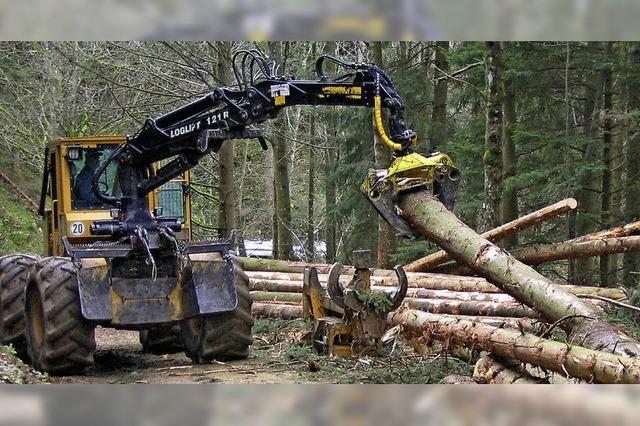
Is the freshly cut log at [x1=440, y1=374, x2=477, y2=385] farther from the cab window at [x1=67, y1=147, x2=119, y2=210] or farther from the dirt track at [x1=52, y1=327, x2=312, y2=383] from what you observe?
the cab window at [x1=67, y1=147, x2=119, y2=210]

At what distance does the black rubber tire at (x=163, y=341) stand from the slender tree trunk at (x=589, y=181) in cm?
724

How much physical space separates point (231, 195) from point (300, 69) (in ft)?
24.7

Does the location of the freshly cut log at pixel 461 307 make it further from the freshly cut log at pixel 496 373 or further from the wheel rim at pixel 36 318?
the wheel rim at pixel 36 318

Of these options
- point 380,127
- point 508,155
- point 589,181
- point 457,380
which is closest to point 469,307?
point 457,380

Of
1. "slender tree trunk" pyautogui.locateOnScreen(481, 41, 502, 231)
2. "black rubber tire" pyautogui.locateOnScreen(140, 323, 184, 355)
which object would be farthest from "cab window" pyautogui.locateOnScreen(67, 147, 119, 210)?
"slender tree trunk" pyautogui.locateOnScreen(481, 41, 502, 231)

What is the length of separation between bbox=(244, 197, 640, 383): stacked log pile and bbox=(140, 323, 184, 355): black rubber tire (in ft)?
6.26

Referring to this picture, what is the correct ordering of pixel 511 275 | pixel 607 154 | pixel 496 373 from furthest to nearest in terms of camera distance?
pixel 607 154 < pixel 511 275 < pixel 496 373

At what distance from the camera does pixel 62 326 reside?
9.66 metres

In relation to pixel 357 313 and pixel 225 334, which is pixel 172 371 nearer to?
pixel 225 334

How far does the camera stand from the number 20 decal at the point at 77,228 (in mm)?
11789

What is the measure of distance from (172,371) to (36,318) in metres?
1.75
